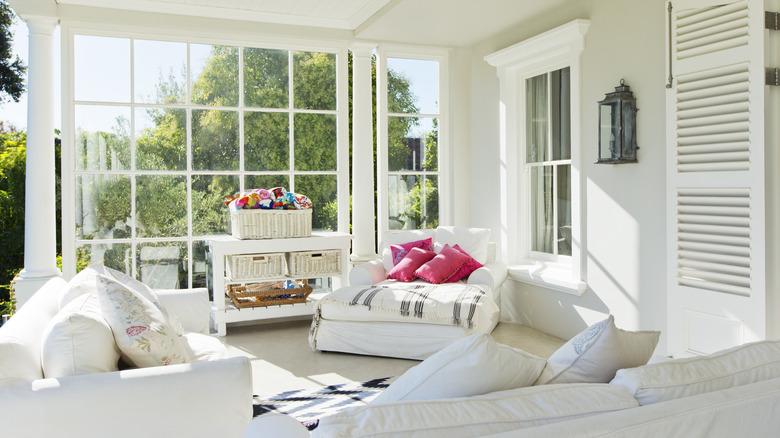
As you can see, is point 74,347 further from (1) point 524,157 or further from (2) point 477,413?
Result: (1) point 524,157

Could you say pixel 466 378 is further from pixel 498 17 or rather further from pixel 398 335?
pixel 498 17

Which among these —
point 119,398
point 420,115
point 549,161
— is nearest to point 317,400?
point 119,398

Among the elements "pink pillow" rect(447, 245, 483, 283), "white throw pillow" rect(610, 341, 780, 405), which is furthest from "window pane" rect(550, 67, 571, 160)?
"white throw pillow" rect(610, 341, 780, 405)

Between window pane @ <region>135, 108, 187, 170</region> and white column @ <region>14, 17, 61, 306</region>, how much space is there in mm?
639

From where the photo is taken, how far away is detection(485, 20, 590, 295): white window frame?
4273mm

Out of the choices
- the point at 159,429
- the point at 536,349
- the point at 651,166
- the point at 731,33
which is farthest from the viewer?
the point at 536,349

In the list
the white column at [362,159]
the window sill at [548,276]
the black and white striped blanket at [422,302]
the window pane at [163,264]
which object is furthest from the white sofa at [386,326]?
the window pane at [163,264]

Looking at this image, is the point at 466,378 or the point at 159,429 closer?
the point at 466,378

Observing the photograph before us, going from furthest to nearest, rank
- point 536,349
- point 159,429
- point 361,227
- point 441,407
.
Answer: point 361,227
point 536,349
point 159,429
point 441,407

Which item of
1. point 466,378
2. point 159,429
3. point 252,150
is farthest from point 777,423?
point 252,150

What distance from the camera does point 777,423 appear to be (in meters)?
1.25

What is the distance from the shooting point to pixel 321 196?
213 inches

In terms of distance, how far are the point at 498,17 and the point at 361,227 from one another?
2.12m

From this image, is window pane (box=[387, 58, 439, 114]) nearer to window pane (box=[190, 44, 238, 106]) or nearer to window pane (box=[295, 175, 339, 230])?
window pane (box=[295, 175, 339, 230])
